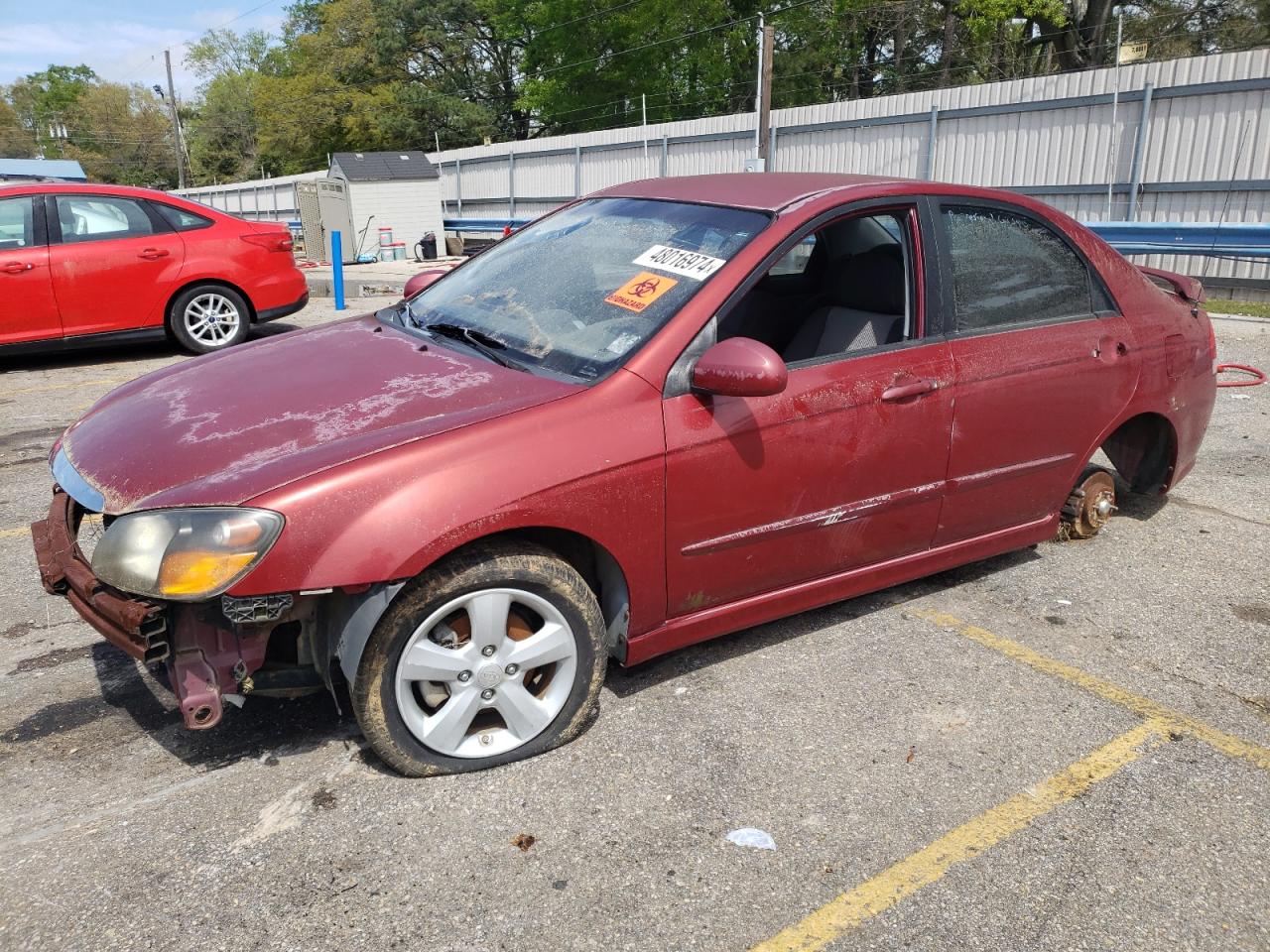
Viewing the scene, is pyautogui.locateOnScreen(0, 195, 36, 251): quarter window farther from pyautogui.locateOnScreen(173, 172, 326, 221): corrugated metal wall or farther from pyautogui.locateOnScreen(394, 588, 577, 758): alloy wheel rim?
pyautogui.locateOnScreen(173, 172, 326, 221): corrugated metal wall

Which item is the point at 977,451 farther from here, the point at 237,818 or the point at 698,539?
the point at 237,818

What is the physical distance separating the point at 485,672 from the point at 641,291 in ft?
4.28

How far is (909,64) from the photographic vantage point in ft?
122

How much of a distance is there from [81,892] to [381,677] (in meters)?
0.82

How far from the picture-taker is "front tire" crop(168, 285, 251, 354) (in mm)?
8586

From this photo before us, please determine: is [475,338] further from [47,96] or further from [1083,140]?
[47,96]

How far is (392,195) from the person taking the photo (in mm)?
23703

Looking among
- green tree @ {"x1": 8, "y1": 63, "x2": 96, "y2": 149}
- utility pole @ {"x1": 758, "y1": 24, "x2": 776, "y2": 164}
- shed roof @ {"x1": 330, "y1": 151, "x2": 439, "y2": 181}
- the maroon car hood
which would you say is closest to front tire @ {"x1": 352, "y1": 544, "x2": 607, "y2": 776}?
the maroon car hood

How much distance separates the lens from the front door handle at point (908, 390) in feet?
10.7

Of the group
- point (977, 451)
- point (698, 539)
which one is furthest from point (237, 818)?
point (977, 451)

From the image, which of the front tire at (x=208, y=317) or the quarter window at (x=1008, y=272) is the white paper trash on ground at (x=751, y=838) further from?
the front tire at (x=208, y=317)

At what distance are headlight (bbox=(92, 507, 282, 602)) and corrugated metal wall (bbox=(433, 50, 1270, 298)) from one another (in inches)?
496

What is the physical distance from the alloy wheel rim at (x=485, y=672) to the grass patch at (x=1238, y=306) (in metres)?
10.7

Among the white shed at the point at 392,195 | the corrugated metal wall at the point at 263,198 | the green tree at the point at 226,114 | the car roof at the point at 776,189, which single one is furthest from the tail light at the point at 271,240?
the green tree at the point at 226,114
